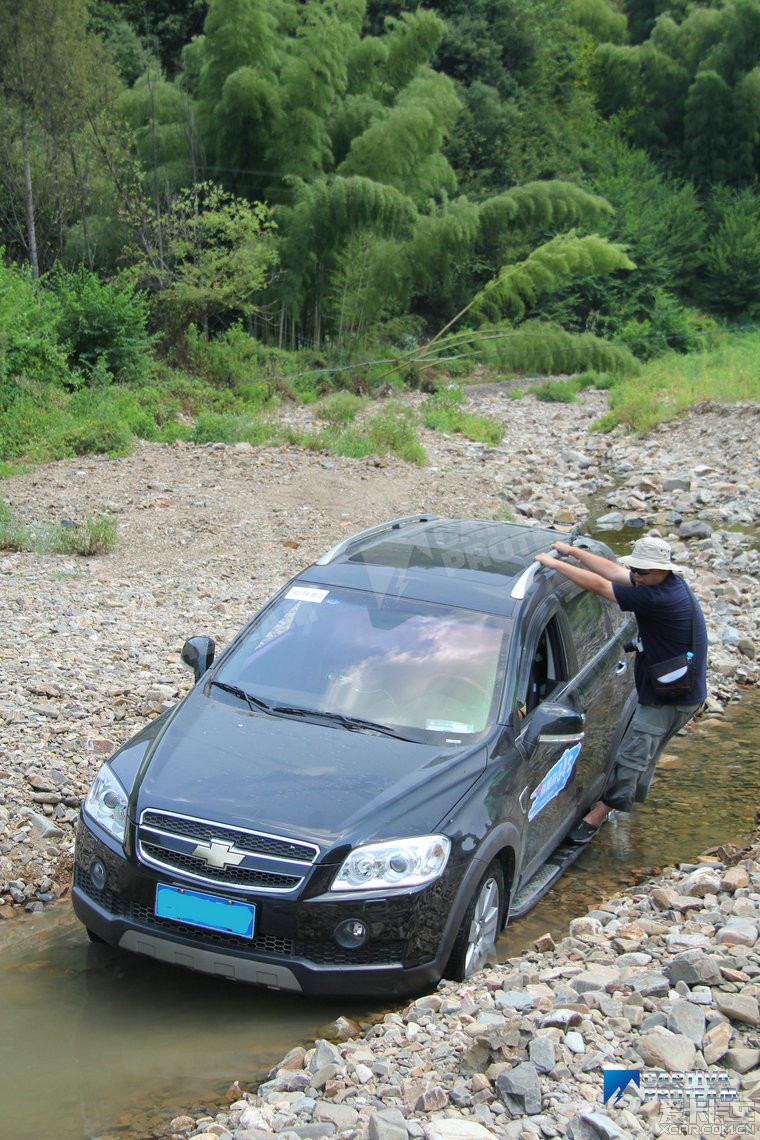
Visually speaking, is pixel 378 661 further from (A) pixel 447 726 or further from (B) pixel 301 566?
(B) pixel 301 566

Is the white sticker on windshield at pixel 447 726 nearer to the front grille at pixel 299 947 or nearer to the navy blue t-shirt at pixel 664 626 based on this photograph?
the front grille at pixel 299 947

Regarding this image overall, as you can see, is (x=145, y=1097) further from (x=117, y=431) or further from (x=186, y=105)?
(x=186, y=105)

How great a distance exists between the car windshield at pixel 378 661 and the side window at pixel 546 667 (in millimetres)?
242

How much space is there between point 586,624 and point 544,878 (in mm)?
1366

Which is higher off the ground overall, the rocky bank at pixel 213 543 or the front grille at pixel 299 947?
the front grille at pixel 299 947

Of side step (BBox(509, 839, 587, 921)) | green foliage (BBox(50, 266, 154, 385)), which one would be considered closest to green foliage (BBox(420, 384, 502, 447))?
green foliage (BBox(50, 266, 154, 385))

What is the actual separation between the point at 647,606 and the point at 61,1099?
346 centimetres

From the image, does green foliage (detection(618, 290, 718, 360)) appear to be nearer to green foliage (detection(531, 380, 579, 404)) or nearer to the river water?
green foliage (detection(531, 380, 579, 404))

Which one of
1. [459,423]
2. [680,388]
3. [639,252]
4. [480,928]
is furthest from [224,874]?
[639,252]

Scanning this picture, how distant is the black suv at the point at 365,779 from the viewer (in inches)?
159

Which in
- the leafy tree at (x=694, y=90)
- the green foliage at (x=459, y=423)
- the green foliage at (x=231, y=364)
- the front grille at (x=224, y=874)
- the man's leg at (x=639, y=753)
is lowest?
the green foliage at (x=459, y=423)

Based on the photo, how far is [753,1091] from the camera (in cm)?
326

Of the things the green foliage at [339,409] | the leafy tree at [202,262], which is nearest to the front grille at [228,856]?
the green foliage at [339,409]

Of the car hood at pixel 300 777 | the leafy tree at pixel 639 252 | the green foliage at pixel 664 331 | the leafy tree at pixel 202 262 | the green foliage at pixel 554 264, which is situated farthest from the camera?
the leafy tree at pixel 639 252
